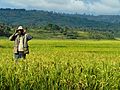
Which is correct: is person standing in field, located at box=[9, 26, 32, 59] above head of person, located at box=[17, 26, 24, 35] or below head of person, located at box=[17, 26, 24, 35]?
below

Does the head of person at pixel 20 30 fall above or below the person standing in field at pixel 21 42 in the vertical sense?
above

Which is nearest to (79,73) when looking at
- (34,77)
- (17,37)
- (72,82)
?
(72,82)

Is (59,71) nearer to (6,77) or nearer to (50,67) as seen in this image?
(50,67)

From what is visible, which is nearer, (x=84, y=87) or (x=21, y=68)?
(x=84, y=87)

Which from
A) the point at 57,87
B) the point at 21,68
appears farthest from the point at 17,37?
the point at 57,87

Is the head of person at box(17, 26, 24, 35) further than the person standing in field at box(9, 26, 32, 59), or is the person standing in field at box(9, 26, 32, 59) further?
the person standing in field at box(9, 26, 32, 59)

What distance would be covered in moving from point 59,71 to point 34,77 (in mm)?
1194

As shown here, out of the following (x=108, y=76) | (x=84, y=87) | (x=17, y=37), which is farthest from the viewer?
(x=17, y=37)

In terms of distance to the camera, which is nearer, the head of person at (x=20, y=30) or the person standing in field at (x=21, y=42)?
the head of person at (x=20, y=30)

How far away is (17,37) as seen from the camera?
70.2 feet

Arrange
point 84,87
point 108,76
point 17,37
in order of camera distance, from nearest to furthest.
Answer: point 84,87
point 108,76
point 17,37

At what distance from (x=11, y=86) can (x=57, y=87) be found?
174 centimetres

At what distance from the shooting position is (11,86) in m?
13.3

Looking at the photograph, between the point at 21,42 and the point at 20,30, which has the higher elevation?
the point at 20,30
